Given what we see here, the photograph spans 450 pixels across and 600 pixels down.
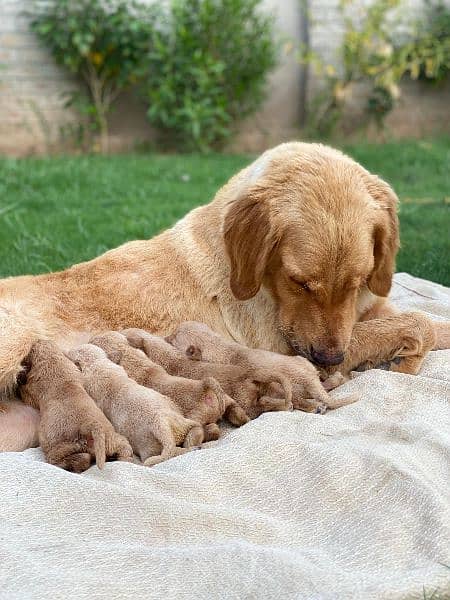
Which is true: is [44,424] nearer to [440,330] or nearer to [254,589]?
[254,589]

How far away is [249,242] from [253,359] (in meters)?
0.56

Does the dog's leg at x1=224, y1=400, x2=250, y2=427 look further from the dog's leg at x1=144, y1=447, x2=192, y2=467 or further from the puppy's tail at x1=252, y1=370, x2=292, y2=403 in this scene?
the dog's leg at x1=144, y1=447, x2=192, y2=467

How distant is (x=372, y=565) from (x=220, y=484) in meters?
0.67

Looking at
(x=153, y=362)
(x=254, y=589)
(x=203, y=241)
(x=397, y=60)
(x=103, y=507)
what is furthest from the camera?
(x=397, y=60)

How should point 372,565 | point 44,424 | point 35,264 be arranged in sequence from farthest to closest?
point 35,264 < point 44,424 < point 372,565

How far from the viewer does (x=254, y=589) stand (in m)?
2.57

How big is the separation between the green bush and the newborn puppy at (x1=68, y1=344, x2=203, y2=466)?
28.4 feet

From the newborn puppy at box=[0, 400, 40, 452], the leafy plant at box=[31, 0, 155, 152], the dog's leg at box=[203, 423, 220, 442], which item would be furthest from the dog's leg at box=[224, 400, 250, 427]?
the leafy plant at box=[31, 0, 155, 152]

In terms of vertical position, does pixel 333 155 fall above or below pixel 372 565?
above

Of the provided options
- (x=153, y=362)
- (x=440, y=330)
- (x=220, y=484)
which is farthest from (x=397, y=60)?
(x=220, y=484)

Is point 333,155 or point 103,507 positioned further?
point 333,155

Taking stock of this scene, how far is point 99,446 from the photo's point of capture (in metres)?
3.35

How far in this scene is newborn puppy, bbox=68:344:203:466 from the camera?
3.47 m

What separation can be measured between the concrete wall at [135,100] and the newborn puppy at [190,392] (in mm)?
9023
